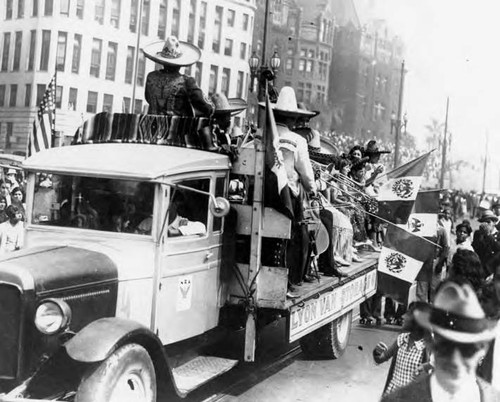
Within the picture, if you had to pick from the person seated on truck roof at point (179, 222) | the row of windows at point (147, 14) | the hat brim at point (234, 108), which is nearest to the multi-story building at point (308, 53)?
the row of windows at point (147, 14)

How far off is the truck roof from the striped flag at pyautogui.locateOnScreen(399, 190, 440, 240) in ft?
10.5

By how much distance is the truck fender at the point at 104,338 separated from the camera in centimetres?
442

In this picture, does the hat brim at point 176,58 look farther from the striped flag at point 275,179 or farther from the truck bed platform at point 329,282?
the truck bed platform at point 329,282

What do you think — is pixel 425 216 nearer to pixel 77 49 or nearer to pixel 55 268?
pixel 55 268

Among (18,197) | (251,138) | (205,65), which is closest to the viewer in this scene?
(251,138)

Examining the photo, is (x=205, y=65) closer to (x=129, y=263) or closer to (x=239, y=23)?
(x=239, y=23)

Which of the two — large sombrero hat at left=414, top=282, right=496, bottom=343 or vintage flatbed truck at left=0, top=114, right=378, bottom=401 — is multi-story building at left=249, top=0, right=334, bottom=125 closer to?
vintage flatbed truck at left=0, top=114, right=378, bottom=401

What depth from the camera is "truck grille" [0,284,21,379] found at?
14.8ft

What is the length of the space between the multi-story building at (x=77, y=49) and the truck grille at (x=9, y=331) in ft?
89.2

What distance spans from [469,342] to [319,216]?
14.3 ft

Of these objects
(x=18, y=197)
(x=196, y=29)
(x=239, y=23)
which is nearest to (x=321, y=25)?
(x=239, y=23)

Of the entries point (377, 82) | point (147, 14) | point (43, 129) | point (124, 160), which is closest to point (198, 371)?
point (124, 160)

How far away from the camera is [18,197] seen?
1121 cm

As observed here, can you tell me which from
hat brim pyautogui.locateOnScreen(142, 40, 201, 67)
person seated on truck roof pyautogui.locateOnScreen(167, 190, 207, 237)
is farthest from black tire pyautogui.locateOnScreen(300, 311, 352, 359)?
hat brim pyautogui.locateOnScreen(142, 40, 201, 67)
